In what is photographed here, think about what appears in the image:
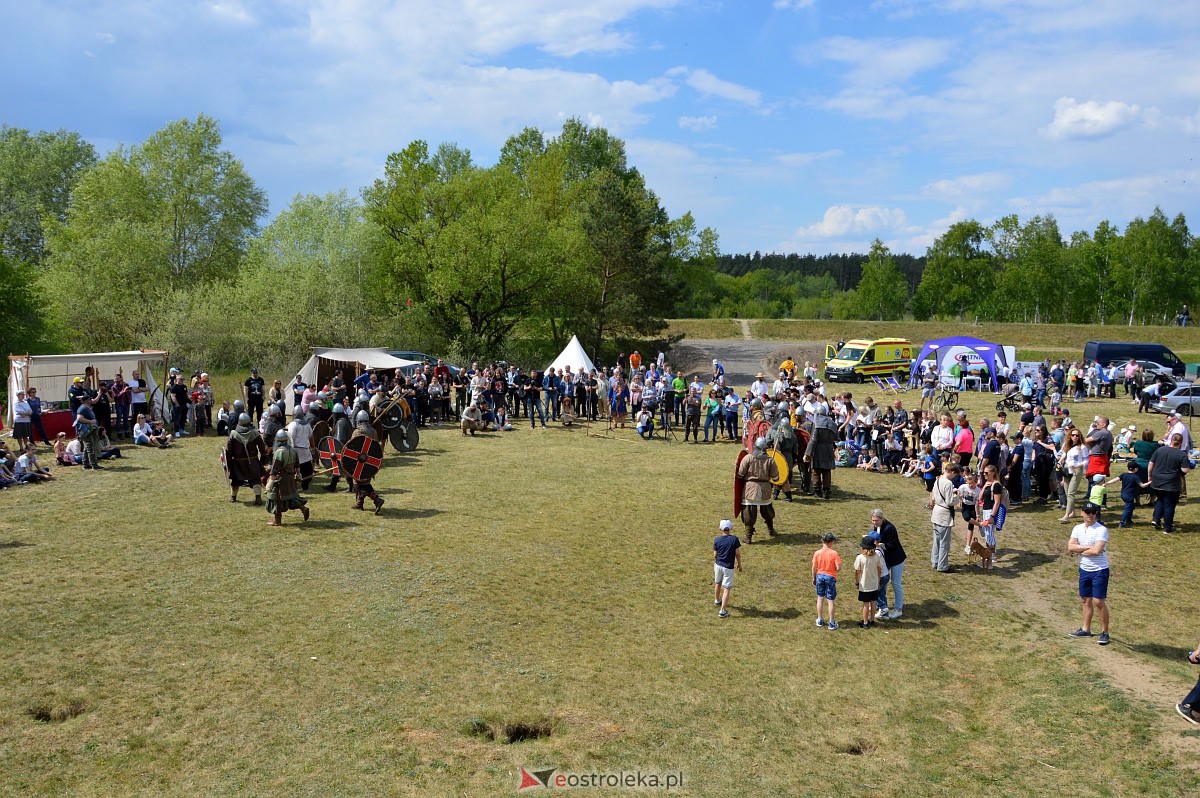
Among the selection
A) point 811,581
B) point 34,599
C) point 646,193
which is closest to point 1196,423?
point 811,581

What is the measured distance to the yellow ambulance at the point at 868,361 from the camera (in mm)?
39281

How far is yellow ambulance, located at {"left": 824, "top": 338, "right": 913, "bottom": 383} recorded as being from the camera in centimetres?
3928

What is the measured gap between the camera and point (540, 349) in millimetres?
49781

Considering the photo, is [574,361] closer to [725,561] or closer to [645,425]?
[645,425]

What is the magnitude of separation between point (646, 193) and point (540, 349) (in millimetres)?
16733

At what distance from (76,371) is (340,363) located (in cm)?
741

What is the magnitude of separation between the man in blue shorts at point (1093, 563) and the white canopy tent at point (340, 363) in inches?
822

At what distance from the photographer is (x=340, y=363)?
88.6 feet

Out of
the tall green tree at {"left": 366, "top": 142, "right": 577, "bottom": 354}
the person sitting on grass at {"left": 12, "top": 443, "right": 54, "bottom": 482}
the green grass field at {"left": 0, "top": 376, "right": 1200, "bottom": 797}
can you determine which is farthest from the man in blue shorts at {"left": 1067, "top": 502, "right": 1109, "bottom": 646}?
the tall green tree at {"left": 366, "top": 142, "right": 577, "bottom": 354}

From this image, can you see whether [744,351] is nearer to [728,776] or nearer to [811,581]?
[811,581]

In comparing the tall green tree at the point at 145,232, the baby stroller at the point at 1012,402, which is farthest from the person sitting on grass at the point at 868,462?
the tall green tree at the point at 145,232

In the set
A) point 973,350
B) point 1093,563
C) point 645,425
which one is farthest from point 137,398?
point 973,350

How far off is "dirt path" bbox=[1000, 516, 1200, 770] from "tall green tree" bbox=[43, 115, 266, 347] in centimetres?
3933
